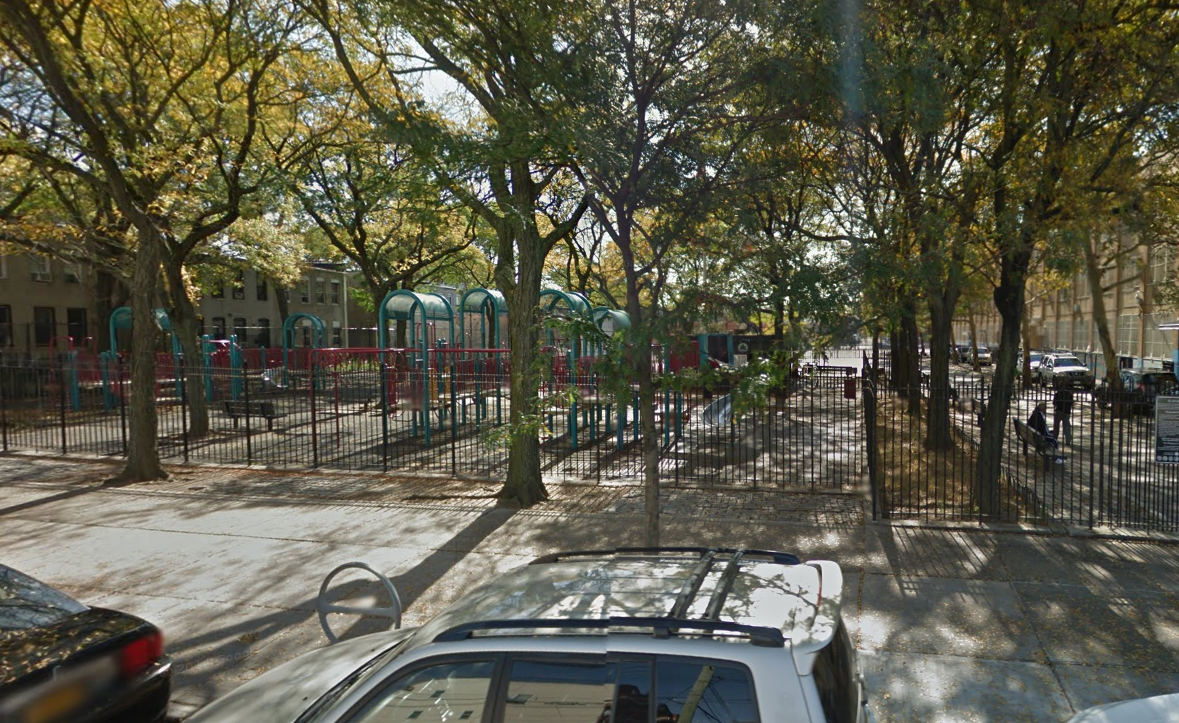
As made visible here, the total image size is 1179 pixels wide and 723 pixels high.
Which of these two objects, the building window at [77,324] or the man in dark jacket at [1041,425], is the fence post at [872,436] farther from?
the building window at [77,324]

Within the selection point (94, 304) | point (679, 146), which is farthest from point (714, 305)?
point (94, 304)

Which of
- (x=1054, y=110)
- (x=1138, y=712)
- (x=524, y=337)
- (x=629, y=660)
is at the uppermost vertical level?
(x=1054, y=110)

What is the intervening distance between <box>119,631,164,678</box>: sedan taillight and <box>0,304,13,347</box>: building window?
122ft

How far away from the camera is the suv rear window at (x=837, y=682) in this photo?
250 cm

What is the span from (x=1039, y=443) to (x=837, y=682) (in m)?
10.7

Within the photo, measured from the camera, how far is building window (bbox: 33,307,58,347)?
34.9m

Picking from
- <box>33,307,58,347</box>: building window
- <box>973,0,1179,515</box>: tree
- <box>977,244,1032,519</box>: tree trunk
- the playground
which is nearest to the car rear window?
the playground

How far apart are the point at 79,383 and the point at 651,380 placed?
2038cm

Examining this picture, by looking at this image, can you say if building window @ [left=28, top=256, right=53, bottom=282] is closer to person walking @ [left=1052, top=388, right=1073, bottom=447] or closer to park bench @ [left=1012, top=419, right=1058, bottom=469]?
Result: park bench @ [left=1012, top=419, right=1058, bottom=469]

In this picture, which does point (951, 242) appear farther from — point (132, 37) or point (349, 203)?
point (349, 203)

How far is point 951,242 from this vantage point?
8977 mm

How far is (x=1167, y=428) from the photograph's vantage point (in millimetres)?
8891

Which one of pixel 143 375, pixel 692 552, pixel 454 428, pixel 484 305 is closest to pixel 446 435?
pixel 454 428

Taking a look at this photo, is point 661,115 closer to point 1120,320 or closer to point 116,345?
point 116,345
